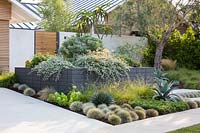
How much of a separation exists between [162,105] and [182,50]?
1114cm

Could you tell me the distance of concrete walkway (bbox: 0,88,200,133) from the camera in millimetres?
8366

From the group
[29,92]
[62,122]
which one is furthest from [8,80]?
[62,122]

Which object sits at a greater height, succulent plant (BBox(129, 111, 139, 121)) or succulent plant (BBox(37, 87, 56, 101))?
succulent plant (BBox(37, 87, 56, 101))

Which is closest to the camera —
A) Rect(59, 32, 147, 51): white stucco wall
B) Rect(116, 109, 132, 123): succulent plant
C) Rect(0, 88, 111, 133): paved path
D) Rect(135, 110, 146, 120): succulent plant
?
Rect(0, 88, 111, 133): paved path

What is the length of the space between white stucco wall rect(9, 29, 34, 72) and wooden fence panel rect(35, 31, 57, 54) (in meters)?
0.32

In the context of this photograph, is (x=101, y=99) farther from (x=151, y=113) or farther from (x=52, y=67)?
(x=52, y=67)

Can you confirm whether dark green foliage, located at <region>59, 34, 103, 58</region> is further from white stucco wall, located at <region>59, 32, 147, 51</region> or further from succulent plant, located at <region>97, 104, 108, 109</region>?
white stucco wall, located at <region>59, 32, 147, 51</region>

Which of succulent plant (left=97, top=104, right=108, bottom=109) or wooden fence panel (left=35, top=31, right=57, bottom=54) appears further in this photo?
wooden fence panel (left=35, top=31, right=57, bottom=54)

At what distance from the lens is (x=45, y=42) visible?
65.0ft

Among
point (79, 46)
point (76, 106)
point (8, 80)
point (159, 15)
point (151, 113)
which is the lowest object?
point (151, 113)

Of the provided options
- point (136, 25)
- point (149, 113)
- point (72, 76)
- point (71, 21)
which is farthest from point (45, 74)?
point (71, 21)

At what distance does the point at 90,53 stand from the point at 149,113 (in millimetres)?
4037

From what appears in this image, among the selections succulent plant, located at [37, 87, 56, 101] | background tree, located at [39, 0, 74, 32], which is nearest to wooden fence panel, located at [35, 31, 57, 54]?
background tree, located at [39, 0, 74, 32]

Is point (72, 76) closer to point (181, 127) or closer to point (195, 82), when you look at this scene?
point (181, 127)
